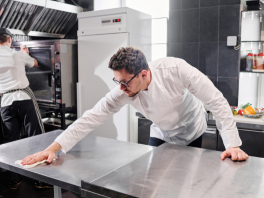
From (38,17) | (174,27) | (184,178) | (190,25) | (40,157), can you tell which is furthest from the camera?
(38,17)

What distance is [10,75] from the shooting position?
9.11ft

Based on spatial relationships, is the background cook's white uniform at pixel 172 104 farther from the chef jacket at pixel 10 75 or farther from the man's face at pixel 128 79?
the chef jacket at pixel 10 75

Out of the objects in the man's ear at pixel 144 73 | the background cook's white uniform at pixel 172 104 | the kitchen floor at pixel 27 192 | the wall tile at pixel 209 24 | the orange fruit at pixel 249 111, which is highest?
the wall tile at pixel 209 24

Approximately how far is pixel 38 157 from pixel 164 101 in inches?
30.6

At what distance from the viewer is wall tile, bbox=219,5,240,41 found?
2.84m

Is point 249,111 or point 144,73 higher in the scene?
point 144,73

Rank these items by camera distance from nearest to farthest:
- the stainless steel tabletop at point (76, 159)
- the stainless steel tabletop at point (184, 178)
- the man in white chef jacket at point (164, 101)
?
1. the stainless steel tabletop at point (184, 178)
2. the stainless steel tabletop at point (76, 159)
3. the man in white chef jacket at point (164, 101)

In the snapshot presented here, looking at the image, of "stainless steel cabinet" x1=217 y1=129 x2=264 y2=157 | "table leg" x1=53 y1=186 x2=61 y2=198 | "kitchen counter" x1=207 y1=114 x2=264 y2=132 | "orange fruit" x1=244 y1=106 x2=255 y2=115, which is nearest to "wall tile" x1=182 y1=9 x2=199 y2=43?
"orange fruit" x1=244 y1=106 x2=255 y2=115

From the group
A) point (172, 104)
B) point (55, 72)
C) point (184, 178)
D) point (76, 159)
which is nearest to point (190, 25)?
point (55, 72)

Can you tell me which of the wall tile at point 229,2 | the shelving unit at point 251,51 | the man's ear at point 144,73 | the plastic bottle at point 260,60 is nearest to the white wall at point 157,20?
the wall tile at point 229,2

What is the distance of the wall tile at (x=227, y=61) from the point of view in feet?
9.51

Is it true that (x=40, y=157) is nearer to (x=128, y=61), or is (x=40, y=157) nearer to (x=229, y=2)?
(x=128, y=61)

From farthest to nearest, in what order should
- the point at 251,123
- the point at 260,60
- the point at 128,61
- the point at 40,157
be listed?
1. the point at 260,60
2. the point at 251,123
3. the point at 40,157
4. the point at 128,61

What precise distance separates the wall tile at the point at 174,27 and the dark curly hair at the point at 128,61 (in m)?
1.99
